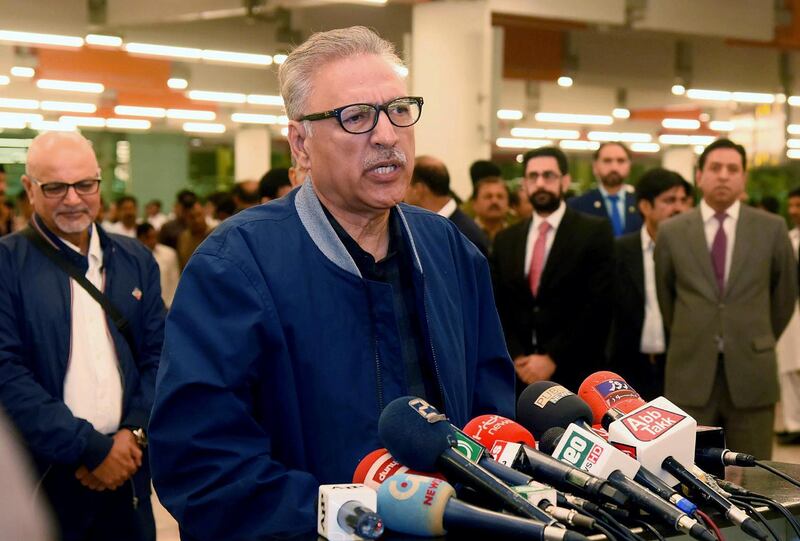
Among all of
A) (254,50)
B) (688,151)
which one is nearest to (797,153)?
(688,151)

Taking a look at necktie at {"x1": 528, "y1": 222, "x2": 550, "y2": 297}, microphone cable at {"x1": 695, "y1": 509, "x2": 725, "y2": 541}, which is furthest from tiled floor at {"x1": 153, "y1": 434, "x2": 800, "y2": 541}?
microphone cable at {"x1": 695, "y1": 509, "x2": 725, "y2": 541}

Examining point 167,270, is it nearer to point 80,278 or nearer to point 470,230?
point 470,230

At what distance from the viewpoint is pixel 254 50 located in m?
14.7

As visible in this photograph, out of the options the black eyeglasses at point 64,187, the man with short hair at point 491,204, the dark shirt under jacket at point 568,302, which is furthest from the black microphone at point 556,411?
the man with short hair at point 491,204

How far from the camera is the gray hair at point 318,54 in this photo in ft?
7.35

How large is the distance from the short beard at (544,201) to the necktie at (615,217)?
1863 millimetres

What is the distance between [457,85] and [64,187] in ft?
22.3

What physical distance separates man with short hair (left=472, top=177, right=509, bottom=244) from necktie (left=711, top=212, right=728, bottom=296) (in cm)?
219

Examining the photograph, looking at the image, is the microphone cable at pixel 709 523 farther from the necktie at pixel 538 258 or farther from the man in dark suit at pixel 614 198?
the man in dark suit at pixel 614 198

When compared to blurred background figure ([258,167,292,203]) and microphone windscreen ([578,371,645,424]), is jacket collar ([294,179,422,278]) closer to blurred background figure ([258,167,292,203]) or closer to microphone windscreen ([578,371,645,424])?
microphone windscreen ([578,371,645,424])

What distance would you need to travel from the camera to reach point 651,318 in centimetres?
605

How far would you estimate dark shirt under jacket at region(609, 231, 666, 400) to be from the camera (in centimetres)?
600

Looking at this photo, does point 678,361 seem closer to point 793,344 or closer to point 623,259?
point 623,259

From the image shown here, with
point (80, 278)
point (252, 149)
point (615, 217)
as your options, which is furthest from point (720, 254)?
point (252, 149)
